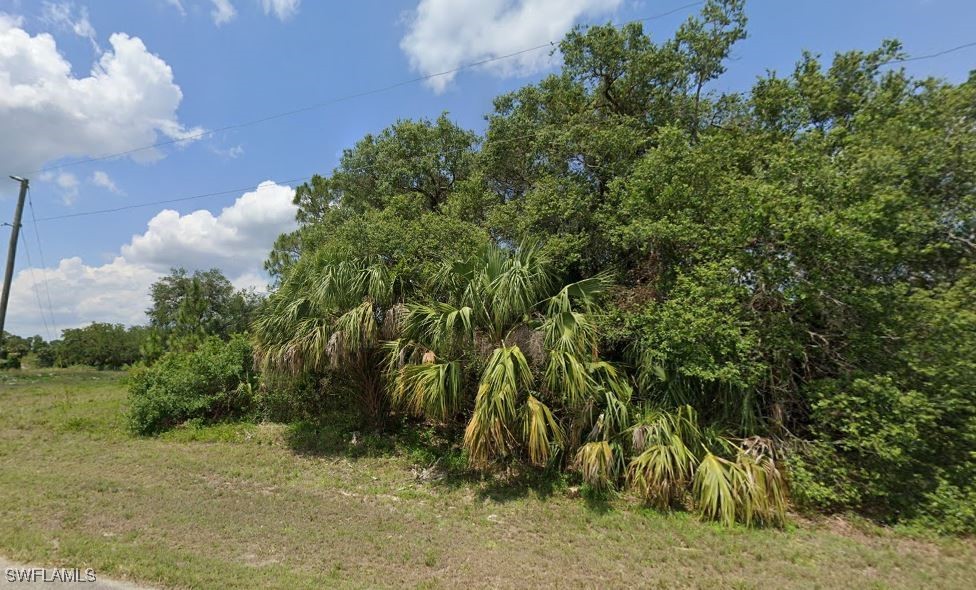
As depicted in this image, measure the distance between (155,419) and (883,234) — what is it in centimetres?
1368

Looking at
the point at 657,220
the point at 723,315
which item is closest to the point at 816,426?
the point at 723,315

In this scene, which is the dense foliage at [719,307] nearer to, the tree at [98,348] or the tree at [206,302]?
the tree at [206,302]

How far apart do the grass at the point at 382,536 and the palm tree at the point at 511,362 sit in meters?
0.94

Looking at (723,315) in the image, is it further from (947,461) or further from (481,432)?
(481,432)

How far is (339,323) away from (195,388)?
16.9 feet

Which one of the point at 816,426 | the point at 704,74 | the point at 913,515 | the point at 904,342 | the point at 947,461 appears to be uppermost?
the point at 704,74

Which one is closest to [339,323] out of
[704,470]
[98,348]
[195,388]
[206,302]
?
[195,388]

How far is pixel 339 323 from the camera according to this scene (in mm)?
7688

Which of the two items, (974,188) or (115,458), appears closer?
(974,188)

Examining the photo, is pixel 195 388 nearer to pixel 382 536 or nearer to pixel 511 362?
pixel 382 536

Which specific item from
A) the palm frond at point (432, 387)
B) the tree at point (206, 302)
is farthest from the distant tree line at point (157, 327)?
the palm frond at point (432, 387)

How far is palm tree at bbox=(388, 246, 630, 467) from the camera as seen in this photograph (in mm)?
6012

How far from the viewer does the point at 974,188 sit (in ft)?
18.7

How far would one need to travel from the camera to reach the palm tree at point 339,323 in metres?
7.66
